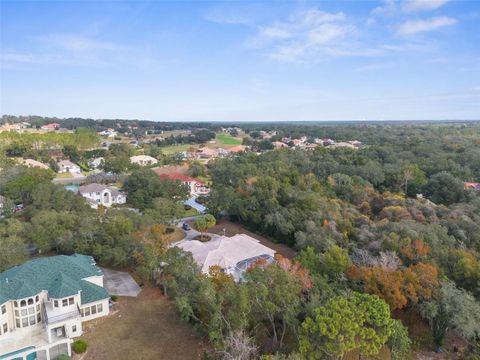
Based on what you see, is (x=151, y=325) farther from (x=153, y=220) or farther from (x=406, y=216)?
(x=406, y=216)

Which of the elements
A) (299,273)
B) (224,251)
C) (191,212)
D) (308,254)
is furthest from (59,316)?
(191,212)

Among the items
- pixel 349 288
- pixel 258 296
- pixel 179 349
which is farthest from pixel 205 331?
pixel 349 288

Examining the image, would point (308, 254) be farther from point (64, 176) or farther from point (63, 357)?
point (64, 176)

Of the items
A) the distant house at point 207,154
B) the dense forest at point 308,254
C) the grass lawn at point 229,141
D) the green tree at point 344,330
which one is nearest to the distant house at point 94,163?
the dense forest at point 308,254

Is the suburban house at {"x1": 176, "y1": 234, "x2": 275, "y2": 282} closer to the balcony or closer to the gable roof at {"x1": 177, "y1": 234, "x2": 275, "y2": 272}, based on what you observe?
the gable roof at {"x1": 177, "y1": 234, "x2": 275, "y2": 272}

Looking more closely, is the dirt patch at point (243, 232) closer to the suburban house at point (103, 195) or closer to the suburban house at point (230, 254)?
the suburban house at point (230, 254)
